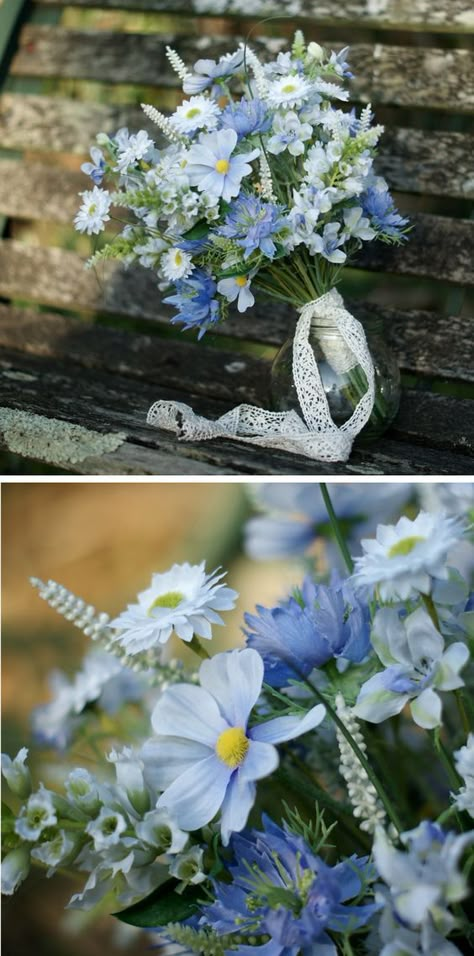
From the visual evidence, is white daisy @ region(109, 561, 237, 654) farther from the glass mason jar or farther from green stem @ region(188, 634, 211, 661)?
the glass mason jar

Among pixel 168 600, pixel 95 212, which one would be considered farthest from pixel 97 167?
pixel 168 600

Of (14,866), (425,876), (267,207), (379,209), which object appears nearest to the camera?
(425,876)

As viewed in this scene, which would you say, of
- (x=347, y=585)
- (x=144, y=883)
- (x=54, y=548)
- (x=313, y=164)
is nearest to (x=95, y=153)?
(x=313, y=164)

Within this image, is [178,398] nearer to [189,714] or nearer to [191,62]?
[191,62]

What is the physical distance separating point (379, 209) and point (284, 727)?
0.76 meters

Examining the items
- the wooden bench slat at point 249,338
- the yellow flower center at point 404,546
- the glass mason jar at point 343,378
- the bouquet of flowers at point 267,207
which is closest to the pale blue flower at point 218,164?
the bouquet of flowers at point 267,207

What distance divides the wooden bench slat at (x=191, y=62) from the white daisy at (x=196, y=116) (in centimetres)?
53

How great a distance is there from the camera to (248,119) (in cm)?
110

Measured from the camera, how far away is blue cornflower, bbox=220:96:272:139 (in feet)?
3.60

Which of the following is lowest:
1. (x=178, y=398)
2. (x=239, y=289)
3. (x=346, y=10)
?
(x=178, y=398)

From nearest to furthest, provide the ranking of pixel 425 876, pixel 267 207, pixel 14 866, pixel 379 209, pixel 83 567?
pixel 425 876
pixel 14 866
pixel 83 567
pixel 267 207
pixel 379 209

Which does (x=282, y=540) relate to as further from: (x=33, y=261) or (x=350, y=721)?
(x=33, y=261)

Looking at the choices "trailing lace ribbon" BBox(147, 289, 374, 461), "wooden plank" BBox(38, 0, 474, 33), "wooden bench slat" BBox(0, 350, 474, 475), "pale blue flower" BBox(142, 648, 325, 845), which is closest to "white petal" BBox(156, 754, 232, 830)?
"pale blue flower" BBox(142, 648, 325, 845)

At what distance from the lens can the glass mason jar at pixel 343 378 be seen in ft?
3.91
